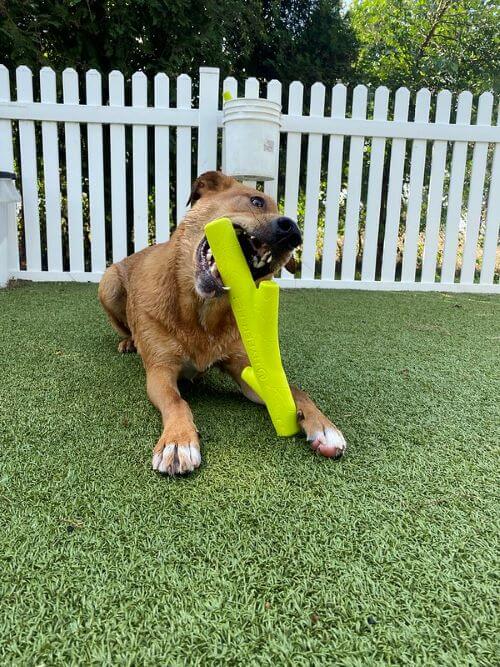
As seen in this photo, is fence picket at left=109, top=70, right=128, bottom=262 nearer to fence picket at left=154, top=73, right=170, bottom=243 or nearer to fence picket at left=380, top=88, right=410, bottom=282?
fence picket at left=154, top=73, right=170, bottom=243

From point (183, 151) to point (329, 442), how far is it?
376 cm

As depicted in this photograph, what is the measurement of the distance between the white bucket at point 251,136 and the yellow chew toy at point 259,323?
8.02 feet

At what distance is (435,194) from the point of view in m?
4.87

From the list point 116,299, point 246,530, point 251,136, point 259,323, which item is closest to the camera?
point 246,530

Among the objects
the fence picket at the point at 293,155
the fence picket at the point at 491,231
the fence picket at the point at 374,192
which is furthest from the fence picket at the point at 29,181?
the fence picket at the point at 491,231

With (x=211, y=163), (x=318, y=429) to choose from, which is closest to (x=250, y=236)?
(x=318, y=429)

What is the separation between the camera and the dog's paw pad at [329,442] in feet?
5.03

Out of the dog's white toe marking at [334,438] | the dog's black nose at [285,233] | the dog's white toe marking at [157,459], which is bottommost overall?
the dog's white toe marking at [157,459]

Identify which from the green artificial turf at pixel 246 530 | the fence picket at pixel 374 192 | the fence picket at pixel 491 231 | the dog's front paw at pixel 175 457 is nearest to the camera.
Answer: the green artificial turf at pixel 246 530

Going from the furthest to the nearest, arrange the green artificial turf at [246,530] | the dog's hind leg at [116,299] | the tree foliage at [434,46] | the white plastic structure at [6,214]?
the tree foliage at [434,46] → the white plastic structure at [6,214] → the dog's hind leg at [116,299] → the green artificial turf at [246,530]

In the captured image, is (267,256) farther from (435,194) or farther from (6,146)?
(6,146)

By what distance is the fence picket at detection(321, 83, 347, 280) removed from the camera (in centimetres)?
465

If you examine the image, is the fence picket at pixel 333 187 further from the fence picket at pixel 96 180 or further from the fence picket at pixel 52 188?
the fence picket at pixel 52 188

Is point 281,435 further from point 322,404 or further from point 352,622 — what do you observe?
point 352,622
